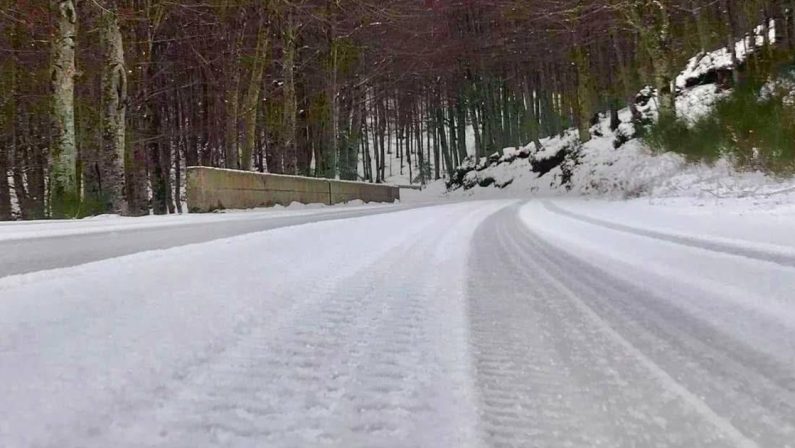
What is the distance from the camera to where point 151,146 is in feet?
66.5

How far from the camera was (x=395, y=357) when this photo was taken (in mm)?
1257

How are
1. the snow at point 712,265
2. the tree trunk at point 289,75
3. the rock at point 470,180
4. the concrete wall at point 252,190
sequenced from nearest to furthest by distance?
the snow at point 712,265
the concrete wall at point 252,190
the tree trunk at point 289,75
the rock at point 470,180

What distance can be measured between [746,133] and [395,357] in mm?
8208

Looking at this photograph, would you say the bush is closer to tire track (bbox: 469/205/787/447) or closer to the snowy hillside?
the snowy hillside

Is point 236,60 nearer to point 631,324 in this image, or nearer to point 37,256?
point 37,256

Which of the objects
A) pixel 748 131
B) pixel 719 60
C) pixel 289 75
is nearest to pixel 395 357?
pixel 748 131

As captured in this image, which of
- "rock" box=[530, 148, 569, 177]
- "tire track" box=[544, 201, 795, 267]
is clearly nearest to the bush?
"tire track" box=[544, 201, 795, 267]

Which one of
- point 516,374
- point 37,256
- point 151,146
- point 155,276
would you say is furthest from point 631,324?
point 151,146

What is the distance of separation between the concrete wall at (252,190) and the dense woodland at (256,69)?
1.48m

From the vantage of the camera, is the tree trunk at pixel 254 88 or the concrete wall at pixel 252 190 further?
the tree trunk at pixel 254 88

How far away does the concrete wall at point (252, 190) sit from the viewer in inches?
385

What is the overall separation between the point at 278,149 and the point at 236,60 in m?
7.32

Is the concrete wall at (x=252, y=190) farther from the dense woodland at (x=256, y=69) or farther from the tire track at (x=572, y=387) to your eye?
the tire track at (x=572, y=387)

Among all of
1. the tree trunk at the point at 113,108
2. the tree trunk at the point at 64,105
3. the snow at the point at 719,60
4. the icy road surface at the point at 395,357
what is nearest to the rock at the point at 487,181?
the snow at the point at 719,60
